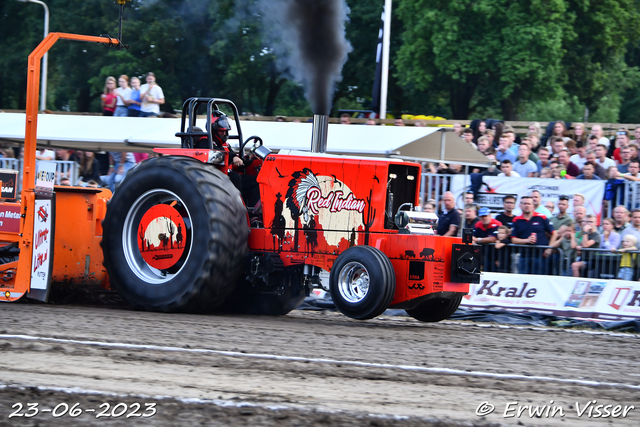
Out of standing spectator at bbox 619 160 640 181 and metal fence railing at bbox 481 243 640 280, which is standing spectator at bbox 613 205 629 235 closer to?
metal fence railing at bbox 481 243 640 280

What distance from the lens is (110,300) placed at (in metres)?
8.91

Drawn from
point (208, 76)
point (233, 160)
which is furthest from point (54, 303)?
point (208, 76)

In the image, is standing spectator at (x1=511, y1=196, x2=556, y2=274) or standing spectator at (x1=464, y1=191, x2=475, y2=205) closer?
standing spectator at (x1=511, y1=196, x2=556, y2=274)

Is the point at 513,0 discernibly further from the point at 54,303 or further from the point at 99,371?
the point at 99,371

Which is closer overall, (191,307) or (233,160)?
(191,307)

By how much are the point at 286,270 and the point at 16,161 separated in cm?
800

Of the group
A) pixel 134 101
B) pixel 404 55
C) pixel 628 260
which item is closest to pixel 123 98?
pixel 134 101

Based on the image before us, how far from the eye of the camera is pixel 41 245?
815cm

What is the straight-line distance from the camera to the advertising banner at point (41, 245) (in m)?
8.12

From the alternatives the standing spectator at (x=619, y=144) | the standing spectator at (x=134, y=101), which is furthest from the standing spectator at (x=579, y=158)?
the standing spectator at (x=134, y=101)

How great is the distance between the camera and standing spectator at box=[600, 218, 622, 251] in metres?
10.8

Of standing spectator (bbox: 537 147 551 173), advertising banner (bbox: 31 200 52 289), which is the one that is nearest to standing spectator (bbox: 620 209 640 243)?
standing spectator (bbox: 537 147 551 173)

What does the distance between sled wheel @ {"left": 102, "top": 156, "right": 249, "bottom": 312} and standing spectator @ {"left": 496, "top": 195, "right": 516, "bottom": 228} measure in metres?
4.74

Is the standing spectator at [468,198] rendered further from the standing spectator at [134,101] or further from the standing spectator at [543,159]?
the standing spectator at [134,101]
